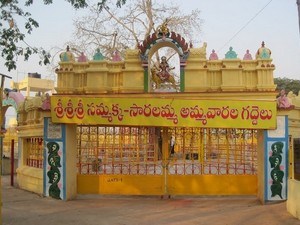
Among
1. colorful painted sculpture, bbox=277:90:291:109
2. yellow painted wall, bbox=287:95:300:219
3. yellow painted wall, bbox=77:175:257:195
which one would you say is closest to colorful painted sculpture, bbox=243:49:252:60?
colorful painted sculpture, bbox=277:90:291:109

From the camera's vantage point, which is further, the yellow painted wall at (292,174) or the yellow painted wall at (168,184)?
the yellow painted wall at (168,184)

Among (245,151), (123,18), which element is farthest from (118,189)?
(123,18)

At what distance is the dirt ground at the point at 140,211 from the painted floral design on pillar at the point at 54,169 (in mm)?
237

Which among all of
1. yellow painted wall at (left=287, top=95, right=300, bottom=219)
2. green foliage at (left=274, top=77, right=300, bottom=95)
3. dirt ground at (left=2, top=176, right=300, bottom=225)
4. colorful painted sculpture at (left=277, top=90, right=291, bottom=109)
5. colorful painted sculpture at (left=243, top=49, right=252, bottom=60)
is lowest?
dirt ground at (left=2, top=176, right=300, bottom=225)

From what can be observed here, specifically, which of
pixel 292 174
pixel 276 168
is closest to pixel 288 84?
pixel 276 168

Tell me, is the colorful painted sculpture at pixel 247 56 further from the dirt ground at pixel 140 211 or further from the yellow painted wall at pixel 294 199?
the yellow painted wall at pixel 294 199

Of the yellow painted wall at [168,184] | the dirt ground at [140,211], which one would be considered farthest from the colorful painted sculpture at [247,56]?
the dirt ground at [140,211]

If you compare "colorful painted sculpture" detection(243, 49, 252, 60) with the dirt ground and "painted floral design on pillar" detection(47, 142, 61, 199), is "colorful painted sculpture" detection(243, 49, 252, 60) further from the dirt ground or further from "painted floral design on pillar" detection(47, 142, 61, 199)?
"painted floral design on pillar" detection(47, 142, 61, 199)

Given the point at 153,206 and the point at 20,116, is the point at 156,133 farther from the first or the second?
the point at 20,116

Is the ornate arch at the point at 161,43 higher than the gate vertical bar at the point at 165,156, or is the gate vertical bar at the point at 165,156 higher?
the ornate arch at the point at 161,43

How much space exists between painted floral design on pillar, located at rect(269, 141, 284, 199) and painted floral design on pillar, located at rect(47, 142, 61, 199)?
17.4 ft

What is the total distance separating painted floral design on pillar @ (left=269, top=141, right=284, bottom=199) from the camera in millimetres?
10094

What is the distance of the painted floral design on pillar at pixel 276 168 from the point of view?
10.1 m

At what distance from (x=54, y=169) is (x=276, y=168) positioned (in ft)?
18.2
